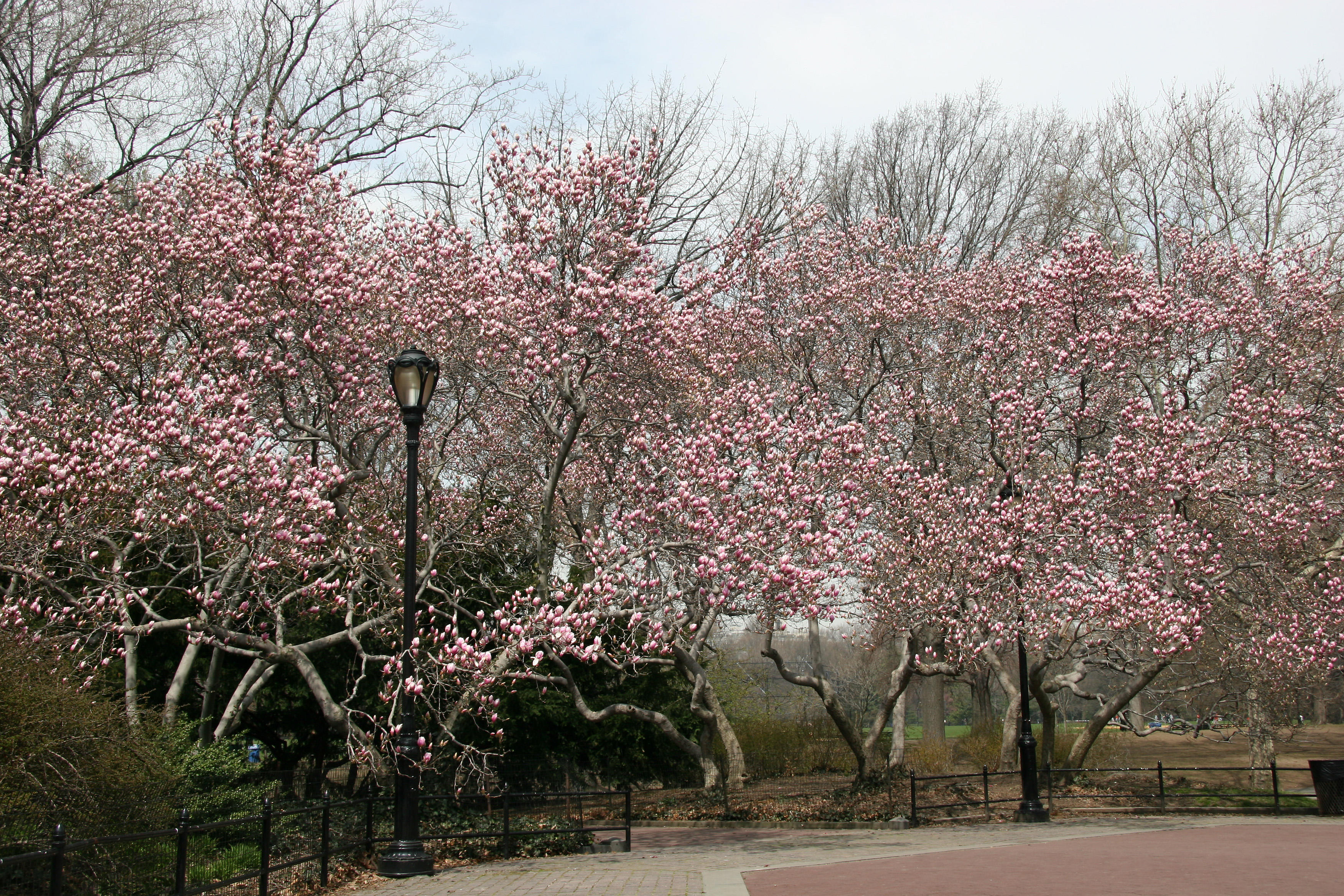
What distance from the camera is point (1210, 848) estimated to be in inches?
530

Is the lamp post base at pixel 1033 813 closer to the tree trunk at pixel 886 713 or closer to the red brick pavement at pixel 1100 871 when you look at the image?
the red brick pavement at pixel 1100 871

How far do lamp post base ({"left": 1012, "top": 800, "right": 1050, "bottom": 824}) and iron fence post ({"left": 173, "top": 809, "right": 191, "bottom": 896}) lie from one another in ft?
47.4

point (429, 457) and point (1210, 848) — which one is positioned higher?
point (429, 457)

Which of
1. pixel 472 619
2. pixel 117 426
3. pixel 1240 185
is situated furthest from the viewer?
pixel 1240 185

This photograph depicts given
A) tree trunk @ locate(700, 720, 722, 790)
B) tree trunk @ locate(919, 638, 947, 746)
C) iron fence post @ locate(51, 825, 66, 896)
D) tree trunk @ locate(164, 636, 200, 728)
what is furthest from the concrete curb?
iron fence post @ locate(51, 825, 66, 896)

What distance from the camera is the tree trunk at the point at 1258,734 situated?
2106 cm

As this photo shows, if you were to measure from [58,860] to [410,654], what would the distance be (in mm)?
3877

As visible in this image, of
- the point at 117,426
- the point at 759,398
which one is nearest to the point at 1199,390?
the point at 759,398

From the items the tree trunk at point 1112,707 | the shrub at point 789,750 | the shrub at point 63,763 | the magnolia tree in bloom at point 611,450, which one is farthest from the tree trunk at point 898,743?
the shrub at point 63,763

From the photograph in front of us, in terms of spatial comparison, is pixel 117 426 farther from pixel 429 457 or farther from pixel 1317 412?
pixel 1317 412

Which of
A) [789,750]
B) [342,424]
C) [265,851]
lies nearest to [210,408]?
[342,424]

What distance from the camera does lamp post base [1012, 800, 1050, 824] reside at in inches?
697

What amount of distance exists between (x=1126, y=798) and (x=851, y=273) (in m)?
12.4

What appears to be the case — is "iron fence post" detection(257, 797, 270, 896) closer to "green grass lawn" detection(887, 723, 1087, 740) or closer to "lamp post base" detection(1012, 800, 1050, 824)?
"lamp post base" detection(1012, 800, 1050, 824)
